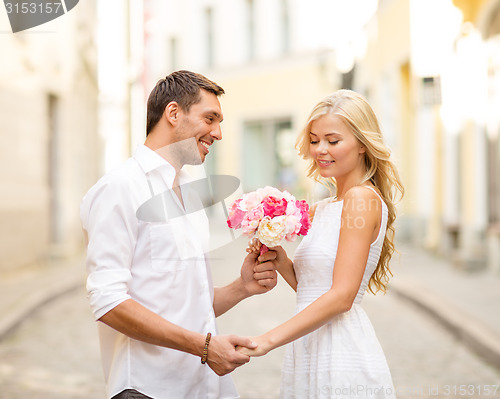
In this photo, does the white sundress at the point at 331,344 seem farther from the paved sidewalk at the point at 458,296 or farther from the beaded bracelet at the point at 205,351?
the paved sidewalk at the point at 458,296

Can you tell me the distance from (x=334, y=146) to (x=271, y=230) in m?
0.38

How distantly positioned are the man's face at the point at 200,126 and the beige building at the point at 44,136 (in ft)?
22.6

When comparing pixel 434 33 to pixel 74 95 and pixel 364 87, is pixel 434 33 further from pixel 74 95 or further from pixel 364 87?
pixel 74 95

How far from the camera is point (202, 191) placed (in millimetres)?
2689

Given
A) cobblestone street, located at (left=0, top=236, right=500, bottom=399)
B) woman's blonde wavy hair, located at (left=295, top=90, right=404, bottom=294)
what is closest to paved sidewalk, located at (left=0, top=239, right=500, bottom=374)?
cobblestone street, located at (left=0, top=236, right=500, bottom=399)

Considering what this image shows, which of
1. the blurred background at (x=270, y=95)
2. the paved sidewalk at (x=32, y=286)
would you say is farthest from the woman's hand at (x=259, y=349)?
the paved sidewalk at (x=32, y=286)

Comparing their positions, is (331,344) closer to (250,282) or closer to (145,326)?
(250,282)

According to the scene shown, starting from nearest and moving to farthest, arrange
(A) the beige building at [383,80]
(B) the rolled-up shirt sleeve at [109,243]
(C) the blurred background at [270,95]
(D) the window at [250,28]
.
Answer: (B) the rolled-up shirt sleeve at [109,243]
(C) the blurred background at [270,95]
(A) the beige building at [383,80]
(D) the window at [250,28]

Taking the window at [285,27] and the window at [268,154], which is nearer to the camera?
the window at [268,154]

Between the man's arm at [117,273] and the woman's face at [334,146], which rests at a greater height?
the woman's face at [334,146]

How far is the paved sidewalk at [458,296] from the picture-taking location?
6.33 meters

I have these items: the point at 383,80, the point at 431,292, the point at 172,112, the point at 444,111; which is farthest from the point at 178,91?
the point at 383,80

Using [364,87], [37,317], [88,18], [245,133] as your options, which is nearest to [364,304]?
[37,317]

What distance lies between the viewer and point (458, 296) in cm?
859
